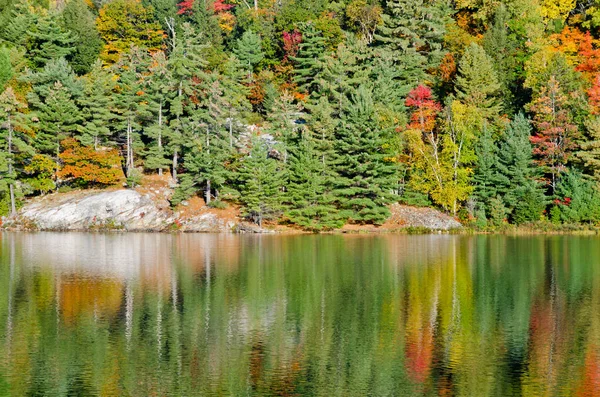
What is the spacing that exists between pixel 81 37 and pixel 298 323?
247 ft

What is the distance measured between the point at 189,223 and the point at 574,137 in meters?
36.4

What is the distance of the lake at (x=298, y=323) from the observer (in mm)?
23922

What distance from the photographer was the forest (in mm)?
73812

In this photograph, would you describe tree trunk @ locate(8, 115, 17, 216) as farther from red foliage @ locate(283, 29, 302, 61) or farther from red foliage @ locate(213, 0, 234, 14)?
red foliage @ locate(213, 0, 234, 14)

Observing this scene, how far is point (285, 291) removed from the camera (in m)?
39.2

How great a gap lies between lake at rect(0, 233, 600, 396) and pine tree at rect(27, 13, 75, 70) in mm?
42066

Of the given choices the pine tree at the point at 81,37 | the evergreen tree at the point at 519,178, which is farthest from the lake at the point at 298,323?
the pine tree at the point at 81,37

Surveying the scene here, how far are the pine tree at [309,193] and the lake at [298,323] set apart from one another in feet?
55.0

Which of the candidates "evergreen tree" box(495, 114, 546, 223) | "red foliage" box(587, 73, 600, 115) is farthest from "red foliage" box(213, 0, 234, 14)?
"red foliage" box(587, 73, 600, 115)

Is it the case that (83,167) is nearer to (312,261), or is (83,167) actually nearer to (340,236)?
(340,236)

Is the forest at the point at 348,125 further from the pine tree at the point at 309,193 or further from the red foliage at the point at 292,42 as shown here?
the red foliage at the point at 292,42

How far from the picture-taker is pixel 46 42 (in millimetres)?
91312

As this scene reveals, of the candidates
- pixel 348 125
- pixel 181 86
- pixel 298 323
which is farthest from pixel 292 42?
pixel 298 323

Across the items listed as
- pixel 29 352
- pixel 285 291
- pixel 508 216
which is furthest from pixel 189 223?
pixel 29 352
